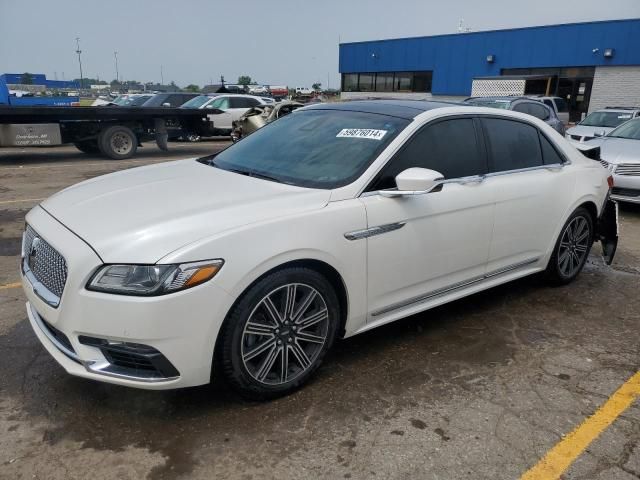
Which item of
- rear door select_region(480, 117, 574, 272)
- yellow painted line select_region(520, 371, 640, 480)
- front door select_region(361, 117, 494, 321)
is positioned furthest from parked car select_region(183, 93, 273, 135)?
yellow painted line select_region(520, 371, 640, 480)

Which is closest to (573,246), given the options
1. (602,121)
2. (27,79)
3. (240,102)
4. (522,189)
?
(522,189)

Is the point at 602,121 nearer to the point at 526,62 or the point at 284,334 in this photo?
the point at 284,334

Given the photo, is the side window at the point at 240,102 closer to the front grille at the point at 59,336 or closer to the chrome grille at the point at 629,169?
the chrome grille at the point at 629,169

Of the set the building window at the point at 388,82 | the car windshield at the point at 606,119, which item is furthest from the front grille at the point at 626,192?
the building window at the point at 388,82

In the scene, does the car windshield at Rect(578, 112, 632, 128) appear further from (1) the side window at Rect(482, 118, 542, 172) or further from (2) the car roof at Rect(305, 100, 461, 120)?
(2) the car roof at Rect(305, 100, 461, 120)

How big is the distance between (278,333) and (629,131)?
29.2ft

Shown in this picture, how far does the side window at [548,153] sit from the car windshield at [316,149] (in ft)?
5.19

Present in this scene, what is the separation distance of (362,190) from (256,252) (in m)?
0.84

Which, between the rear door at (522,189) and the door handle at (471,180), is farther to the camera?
the rear door at (522,189)

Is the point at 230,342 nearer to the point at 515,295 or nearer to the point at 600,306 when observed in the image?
the point at 515,295

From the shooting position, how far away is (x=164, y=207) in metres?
2.89

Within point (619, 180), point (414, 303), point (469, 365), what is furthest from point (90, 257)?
point (619, 180)

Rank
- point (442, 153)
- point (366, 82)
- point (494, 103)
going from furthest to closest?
point (366, 82) → point (494, 103) → point (442, 153)

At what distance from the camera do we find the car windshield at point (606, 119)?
13.7 metres
